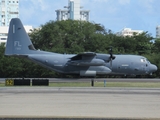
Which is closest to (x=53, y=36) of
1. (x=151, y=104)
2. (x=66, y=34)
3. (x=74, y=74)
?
(x=66, y=34)

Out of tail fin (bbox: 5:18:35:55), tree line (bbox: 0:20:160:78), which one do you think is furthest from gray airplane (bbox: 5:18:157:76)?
tree line (bbox: 0:20:160:78)

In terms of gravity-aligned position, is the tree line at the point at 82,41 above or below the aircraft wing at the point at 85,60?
above

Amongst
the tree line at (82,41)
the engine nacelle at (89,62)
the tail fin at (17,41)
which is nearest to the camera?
the engine nacelle at (89,62)

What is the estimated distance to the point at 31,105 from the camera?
76.6 ft

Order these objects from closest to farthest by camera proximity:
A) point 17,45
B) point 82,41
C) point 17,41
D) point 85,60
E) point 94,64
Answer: point 94,64 → point 85,60 → point 17,45 → point 17,41 → point 82,41

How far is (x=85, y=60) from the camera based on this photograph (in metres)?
53.7

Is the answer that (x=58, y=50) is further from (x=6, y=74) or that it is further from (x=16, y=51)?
(x=16, y=51)

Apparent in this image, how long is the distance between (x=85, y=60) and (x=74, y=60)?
1.57 metres

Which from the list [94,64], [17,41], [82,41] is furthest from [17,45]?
[82,41]

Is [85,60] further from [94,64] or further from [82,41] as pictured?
[82,41]

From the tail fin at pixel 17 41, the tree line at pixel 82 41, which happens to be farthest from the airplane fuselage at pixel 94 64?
the tree line at pixel 82 41

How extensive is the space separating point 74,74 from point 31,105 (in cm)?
3351

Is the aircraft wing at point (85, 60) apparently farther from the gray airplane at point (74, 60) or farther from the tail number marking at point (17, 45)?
the tail number marking at point (17, 45)

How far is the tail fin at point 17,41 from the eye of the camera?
53750 mm
